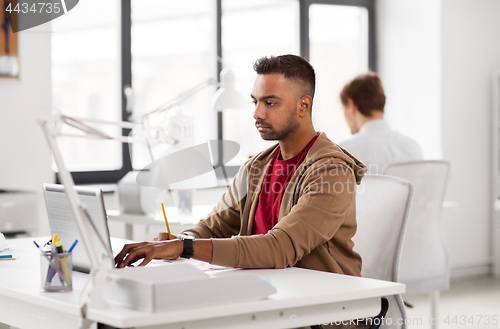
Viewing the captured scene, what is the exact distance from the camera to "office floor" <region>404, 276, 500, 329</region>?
3.48 meters

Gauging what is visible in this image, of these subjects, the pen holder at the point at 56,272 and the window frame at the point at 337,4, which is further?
the window frame at the point at 337,4

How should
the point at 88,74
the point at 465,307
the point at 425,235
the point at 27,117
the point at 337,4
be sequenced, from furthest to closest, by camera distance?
the point at 337,4, the point at 88,74, the point at 465,307, the point at 27,117, the point at 425,235

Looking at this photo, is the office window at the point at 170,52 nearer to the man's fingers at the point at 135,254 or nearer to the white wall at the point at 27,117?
the white wall at the point at 27,117

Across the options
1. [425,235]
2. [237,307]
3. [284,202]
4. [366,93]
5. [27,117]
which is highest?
[366,93]

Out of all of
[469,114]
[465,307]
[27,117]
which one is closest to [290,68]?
[27,117]

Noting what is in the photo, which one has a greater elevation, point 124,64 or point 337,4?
point 337,4

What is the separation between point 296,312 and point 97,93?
3.10 m

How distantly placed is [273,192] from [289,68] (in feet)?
1.19

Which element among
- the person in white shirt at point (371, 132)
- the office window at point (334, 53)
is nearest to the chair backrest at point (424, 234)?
the person in white shirt at point (371, 132)

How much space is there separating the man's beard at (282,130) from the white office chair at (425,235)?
103cm

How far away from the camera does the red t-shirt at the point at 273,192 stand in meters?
1.82

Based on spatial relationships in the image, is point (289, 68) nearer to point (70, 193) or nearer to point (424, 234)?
point (70, 193)

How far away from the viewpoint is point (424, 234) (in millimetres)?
2701

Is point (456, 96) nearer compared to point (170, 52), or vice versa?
point (170, 52)
